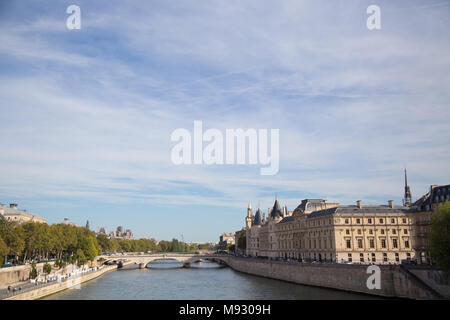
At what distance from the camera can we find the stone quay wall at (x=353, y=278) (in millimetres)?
50344

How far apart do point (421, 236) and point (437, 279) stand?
85.3 feet

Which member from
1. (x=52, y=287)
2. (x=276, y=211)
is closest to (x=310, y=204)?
(x=276, y=211)

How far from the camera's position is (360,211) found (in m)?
76.3

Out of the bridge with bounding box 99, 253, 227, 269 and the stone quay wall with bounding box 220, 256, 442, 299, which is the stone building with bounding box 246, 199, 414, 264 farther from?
the bridge with bounding box 99, 253, 227, 269

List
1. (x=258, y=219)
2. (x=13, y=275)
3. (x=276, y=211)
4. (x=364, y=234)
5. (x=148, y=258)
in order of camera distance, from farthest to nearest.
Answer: (x=258, y=219), (x=148, y=258), (x=276, y=211), (x=364, y=234), (x=13, y=275)

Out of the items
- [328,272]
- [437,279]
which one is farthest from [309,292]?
[437,279]

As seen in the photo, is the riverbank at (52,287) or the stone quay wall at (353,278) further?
the stone quay wall at (353,278)

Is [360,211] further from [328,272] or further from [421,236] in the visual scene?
[328,272]

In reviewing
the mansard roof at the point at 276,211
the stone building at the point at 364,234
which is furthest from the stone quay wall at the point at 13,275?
the mansard roof at the point at 276,211

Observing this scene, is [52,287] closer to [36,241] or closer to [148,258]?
[36,241]

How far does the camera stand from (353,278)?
58406mm

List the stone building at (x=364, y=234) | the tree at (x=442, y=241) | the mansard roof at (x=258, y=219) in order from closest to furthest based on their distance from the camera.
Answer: the tree at (x=442, y=241)
the stone building at (x=364, y=234)
the mansard roof at (x=258, y=219)

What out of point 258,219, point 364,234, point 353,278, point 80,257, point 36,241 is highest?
point 258,219

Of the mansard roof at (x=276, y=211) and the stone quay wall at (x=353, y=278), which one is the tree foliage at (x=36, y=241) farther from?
the mansard roof at (x=276, y=211)
